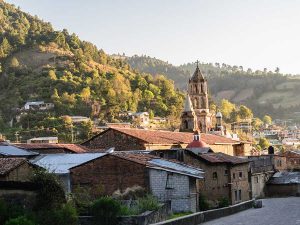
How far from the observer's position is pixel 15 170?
91.2 feet

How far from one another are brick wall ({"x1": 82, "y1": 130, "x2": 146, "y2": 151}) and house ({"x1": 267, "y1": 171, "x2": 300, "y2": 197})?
1797 cm

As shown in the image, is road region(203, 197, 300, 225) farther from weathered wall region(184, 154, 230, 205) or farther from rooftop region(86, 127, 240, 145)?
rooftop region(86, 127, 240, 145)

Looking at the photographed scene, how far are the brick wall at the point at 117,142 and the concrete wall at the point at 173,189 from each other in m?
13.8

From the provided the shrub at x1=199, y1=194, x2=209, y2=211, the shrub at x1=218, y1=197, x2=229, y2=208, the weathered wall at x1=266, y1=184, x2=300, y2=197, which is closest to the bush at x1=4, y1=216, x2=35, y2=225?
the shrub at x1=199, y1=194, x2=209, y2=211

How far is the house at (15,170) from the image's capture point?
27281mm

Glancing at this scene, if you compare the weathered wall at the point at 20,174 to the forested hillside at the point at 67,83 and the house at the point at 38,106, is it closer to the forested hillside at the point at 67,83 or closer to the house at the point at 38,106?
the forested hillside at the point at 67,83

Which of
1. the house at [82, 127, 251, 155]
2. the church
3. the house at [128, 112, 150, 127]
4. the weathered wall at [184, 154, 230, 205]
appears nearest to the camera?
the weathered wall at [184, 154, 230, 205]

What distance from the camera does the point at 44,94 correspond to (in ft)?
376

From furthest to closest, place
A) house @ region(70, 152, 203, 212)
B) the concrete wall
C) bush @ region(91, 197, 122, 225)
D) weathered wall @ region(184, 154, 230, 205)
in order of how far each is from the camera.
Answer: weathered wall @ region(184, 154, 230, 205) < the concrete wall < house @ region(70, 152, 203, 212) < bush @ region(91, 197, 122, 225)

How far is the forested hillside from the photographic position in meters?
111

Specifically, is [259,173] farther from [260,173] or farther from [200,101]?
[200,101]

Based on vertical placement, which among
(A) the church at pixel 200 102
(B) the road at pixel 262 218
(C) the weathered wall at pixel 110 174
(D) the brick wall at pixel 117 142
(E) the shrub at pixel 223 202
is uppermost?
(A) the church at pixel 200 102

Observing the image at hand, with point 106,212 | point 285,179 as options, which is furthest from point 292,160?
point 106,212

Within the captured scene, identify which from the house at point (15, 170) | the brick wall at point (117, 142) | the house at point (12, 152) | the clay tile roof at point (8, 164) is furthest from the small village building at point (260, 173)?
the clay tile roof at point (8, 164)
